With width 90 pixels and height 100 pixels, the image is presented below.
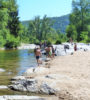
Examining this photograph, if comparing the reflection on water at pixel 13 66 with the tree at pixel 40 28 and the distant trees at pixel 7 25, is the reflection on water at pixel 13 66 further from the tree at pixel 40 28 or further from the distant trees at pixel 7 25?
the tree at pixel 40 28

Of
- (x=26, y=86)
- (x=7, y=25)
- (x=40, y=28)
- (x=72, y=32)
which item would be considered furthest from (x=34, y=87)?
(x=40, y=28)

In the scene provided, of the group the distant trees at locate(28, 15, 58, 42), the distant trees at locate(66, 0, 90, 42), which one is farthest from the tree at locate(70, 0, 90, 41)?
A: the distant trees at locate(28, 15, 58, 42)

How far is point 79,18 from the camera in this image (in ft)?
274

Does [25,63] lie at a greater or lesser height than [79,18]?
lesser

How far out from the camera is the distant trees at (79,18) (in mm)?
81000


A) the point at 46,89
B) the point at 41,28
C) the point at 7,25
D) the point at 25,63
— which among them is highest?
the point at 7,25

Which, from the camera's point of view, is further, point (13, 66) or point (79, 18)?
point (79, 18)

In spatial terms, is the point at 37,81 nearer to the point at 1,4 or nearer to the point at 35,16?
the point at 1,4

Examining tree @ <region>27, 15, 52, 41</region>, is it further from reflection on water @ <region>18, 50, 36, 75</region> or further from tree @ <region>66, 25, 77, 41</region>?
reflection on water @ <region>18, 50, 36, 75</region>

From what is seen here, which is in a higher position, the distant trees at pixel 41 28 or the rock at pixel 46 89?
the distant trees at pixel 41 28

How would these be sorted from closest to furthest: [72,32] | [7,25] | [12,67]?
[12,67], [7,25], [72,32]

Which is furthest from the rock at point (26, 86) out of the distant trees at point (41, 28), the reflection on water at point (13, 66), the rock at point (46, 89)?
the distant trees at point (41, 28)

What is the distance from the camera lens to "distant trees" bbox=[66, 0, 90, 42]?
266 feet

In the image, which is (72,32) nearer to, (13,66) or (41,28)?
(41,28)
